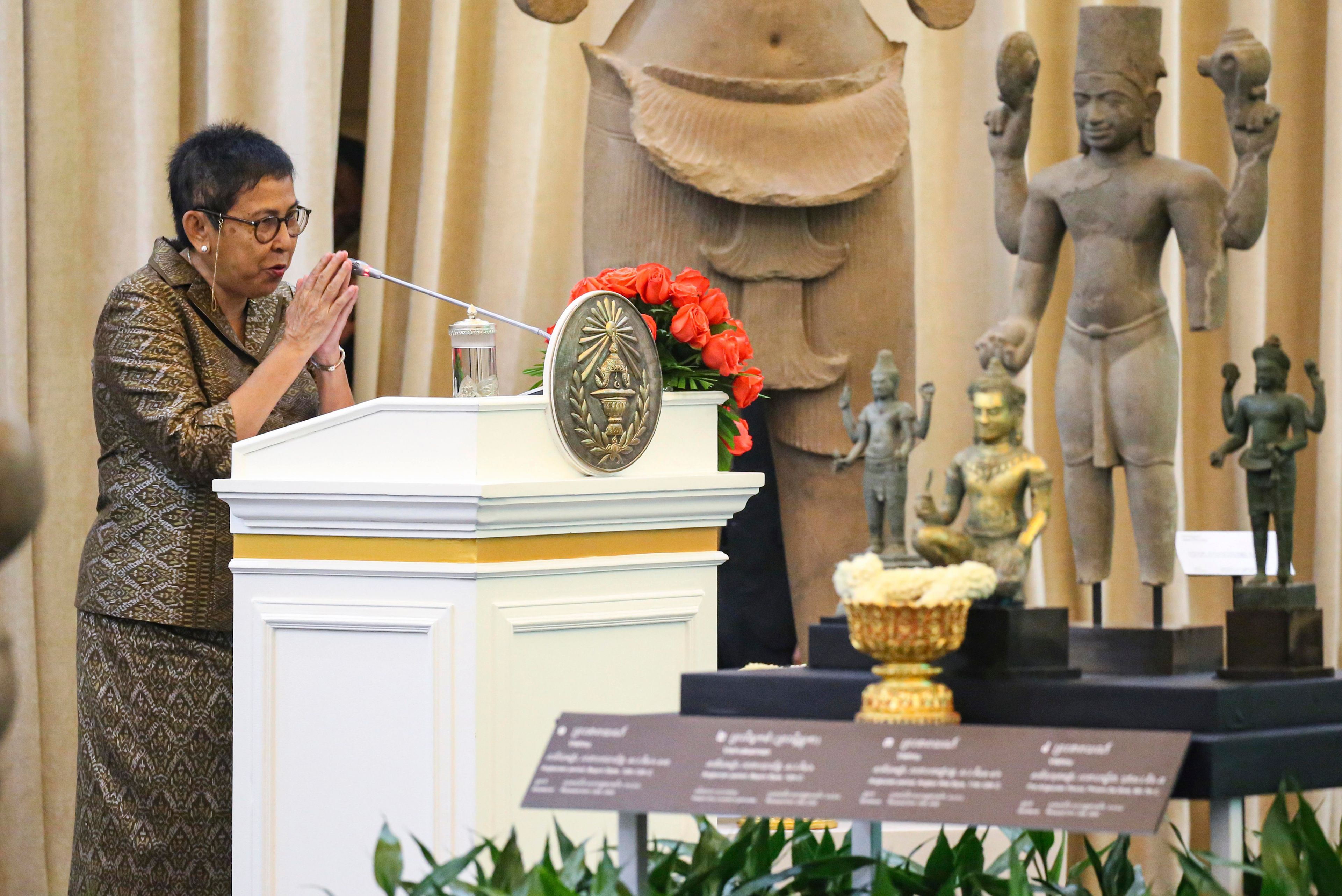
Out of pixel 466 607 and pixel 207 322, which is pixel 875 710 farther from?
pixel 207 322

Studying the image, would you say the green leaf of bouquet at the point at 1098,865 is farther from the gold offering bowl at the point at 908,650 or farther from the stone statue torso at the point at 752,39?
the stone statue torso at the point at 752,39

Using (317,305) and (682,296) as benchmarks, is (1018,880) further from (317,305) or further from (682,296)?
(317,305)

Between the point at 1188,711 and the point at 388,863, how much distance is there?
75 cm

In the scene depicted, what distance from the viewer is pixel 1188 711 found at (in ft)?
5.06

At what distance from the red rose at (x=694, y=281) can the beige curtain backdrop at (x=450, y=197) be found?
1489mm

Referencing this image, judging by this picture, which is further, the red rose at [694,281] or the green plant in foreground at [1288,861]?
the red rose at [694,281]

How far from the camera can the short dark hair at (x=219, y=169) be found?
271cm

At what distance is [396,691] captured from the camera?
2.32 m

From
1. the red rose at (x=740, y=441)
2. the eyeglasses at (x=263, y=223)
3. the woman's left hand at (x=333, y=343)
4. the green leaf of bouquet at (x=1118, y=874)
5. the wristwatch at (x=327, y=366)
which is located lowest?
the green leaf of bouquet at (x=1118, y=874)

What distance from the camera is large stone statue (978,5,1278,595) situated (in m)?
2.90

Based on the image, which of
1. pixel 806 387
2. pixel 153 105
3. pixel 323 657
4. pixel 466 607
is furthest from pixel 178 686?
pixel 153 105

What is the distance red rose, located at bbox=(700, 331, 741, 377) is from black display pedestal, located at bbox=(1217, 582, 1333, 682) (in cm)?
114

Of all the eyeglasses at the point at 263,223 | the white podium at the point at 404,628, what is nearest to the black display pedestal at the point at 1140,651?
the white podium at the point at 404,628

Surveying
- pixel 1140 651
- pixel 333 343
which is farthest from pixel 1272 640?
pixel 333 343
